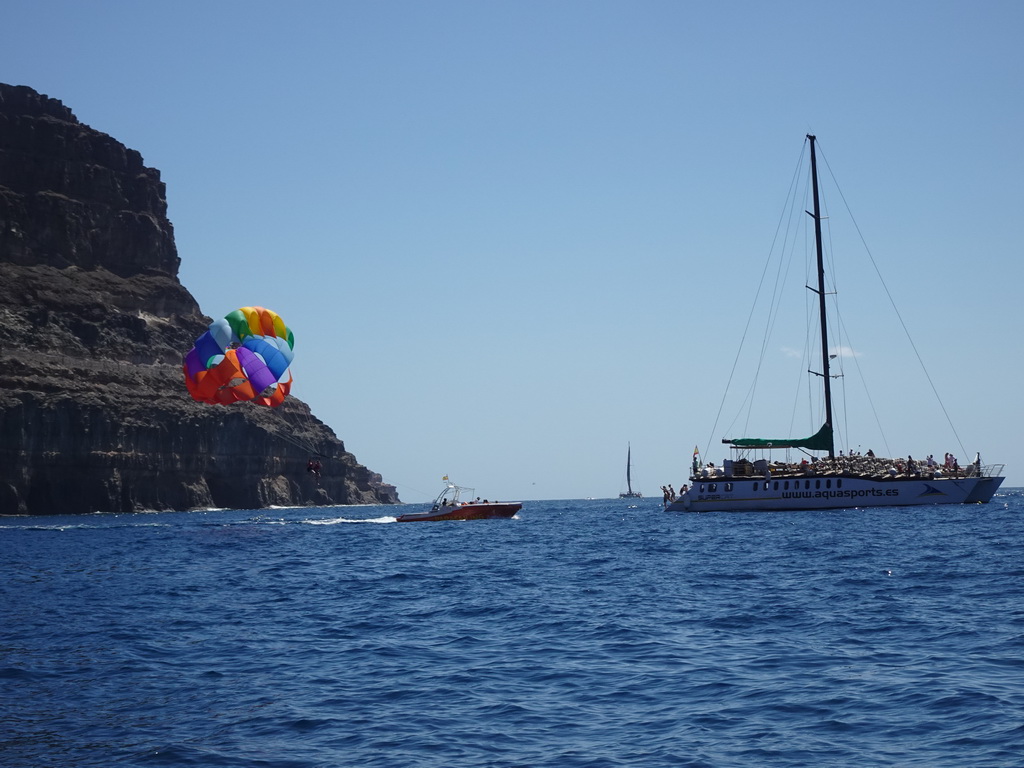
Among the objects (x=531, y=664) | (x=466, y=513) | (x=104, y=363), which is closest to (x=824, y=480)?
(x=466, y=513)

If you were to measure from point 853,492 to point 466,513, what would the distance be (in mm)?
23482

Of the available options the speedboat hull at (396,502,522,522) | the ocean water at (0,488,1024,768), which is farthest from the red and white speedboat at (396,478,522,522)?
the ocean water at (0,488,1024,768)

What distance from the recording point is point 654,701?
1303cm

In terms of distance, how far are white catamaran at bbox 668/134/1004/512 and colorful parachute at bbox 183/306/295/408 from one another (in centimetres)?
2550

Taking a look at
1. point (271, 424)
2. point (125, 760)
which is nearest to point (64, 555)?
point (125, 760)

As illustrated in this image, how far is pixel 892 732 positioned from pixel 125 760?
8074 millimetres

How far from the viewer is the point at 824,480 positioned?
58.8 m

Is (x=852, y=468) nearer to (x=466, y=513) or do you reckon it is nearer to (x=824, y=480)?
(x=824, y=480)

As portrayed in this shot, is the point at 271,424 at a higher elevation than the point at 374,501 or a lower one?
higher

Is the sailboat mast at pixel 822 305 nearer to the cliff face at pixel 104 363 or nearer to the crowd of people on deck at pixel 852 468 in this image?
the crowd of people on deck at pixel 852 468

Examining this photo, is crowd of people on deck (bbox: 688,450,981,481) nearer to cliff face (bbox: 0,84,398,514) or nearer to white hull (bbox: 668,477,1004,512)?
white hull (bbox: 668,477,1004,512)

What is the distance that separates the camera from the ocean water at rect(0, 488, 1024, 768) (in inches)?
443

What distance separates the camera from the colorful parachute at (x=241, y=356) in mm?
57312

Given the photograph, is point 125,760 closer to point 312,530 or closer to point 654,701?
point 654,701
